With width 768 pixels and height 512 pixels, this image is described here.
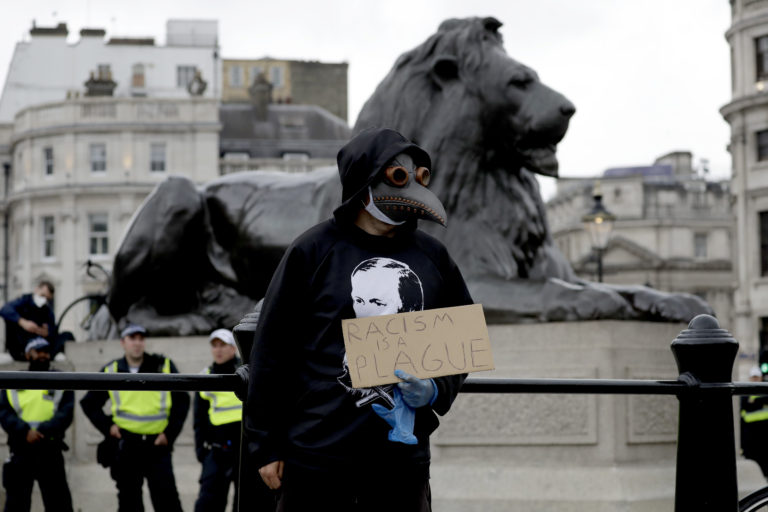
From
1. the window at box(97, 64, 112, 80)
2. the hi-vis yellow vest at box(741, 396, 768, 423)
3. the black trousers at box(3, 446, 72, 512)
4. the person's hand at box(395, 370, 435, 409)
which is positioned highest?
the window at box(97, 64, 112, 80)

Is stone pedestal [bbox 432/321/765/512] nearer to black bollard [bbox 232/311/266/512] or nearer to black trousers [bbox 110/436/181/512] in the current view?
black trousers [bbox 110/436/181/512]

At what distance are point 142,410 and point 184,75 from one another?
63.1 meters

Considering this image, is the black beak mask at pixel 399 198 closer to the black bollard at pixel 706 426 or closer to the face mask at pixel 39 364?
the black bollard at pixel 706 426

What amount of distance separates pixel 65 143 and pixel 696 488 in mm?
60375

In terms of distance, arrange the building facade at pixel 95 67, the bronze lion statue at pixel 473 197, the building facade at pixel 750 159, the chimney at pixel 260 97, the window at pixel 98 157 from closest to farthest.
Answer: the bronze lion statue at pixel 473 197 → the building facade at pixel 750 159 → the window at pixel 98 157 → the building facade at pixel 95 67 → the chimney at pixel 260 97

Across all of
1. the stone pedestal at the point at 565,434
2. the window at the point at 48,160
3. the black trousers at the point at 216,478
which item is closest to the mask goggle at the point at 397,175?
the stone pedestal at the point at 565,434

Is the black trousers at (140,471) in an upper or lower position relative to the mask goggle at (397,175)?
lower

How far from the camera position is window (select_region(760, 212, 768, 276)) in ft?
150

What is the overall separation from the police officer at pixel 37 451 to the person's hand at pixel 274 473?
6.06m

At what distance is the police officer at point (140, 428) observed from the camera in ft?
28.7

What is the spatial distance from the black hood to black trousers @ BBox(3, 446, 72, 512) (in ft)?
20.2

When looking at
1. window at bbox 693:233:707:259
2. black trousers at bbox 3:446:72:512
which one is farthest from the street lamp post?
window at bbox 693:233:707:259

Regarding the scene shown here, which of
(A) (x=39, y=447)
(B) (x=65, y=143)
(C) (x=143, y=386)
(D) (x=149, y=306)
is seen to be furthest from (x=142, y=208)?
(B) (x=65, y=143)

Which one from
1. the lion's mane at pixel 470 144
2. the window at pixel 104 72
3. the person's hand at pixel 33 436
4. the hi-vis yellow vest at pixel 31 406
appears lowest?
the person's hand at pixel 33 436
